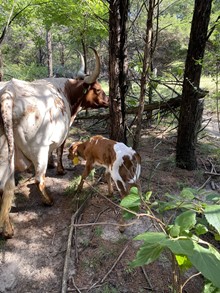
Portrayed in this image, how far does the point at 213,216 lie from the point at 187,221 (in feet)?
0.46

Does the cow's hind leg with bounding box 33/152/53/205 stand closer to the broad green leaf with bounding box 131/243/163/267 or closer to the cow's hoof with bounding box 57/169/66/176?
the cow's hoof with bounding box 57/169/66/176

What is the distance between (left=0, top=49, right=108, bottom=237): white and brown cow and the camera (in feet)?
12.2

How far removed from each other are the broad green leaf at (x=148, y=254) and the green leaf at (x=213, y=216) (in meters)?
0.28

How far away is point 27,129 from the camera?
3.96 metres

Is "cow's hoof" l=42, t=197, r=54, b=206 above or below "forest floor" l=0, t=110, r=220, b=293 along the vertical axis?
above

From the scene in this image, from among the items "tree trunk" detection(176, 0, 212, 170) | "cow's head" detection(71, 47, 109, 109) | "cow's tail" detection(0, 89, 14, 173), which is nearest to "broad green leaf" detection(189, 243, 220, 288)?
"cow's tail" detection(0, 89, 14, 173)

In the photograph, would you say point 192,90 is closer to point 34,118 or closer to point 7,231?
point 34,118

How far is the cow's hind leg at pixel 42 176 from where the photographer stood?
14.1 ft

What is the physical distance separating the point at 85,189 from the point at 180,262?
343cm

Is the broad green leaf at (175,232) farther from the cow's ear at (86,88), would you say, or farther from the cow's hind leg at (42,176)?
the cow's ear at (86,88)

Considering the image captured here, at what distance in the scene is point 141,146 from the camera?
706 centimetres

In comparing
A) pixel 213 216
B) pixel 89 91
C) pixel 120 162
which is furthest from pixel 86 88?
pixel 213 216

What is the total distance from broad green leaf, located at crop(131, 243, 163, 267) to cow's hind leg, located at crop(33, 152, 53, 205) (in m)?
3.24

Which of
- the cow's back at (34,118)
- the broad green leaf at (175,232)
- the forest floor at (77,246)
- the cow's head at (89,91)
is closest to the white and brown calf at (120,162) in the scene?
the forest floor at (77,246)
